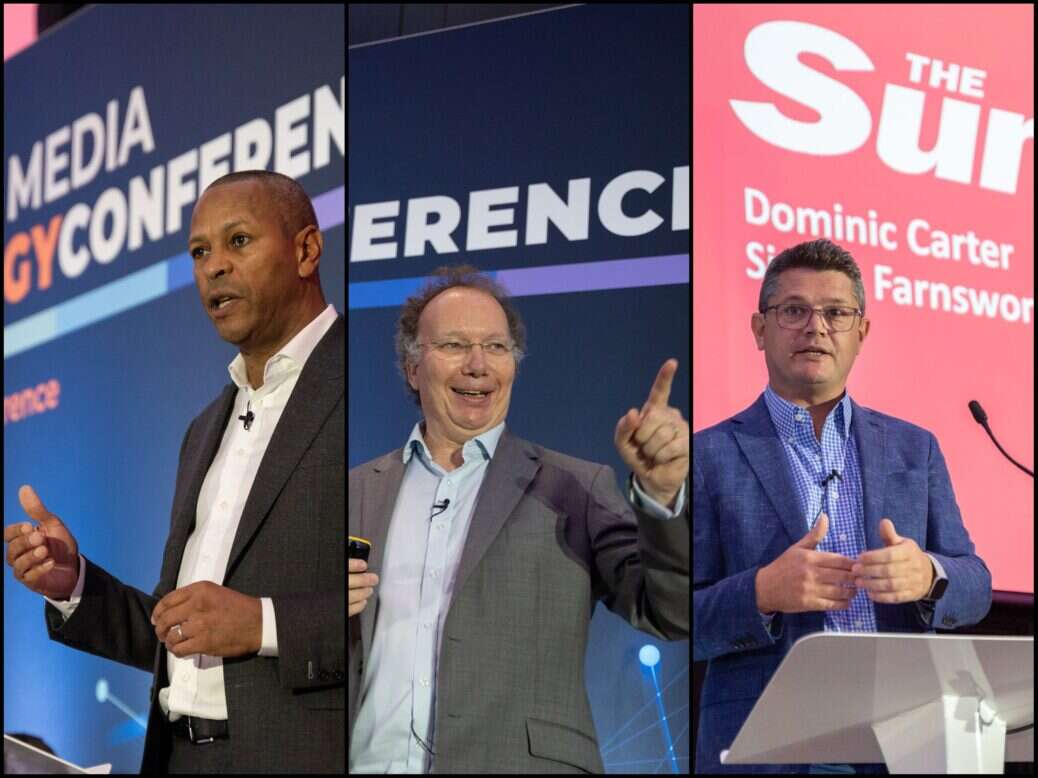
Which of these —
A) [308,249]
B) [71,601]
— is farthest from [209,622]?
[308,249]

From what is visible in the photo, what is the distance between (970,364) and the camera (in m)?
4.09

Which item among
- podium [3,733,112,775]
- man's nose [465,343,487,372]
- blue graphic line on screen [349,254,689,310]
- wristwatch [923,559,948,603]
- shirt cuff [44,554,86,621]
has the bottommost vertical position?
podium [3,733,112,775]

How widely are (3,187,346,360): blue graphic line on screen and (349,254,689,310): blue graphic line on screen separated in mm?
349

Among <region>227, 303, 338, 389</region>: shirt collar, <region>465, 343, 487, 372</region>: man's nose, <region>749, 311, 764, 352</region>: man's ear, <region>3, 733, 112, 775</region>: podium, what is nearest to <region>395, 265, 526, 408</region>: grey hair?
<region>465, 343, 487, 372</region>: man's nose

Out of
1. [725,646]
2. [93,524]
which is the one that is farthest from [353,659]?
[93,524]

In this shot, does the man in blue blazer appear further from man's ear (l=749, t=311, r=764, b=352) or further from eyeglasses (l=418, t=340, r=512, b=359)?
eyeglasses (l=418, t=340, r=512, b=359)

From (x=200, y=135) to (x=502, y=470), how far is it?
66.5 inches

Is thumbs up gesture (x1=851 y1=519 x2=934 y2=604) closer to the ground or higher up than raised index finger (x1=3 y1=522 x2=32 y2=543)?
closer to the ground

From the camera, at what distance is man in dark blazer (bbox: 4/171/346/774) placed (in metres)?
3.69

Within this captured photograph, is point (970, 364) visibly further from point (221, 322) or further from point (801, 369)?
point (221, 322)

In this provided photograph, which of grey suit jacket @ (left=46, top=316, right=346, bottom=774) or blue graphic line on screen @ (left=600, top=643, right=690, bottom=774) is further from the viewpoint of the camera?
grey suit jacket @ (left=46, top=316, right=346, bottom=774)

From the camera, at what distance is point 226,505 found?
387cm

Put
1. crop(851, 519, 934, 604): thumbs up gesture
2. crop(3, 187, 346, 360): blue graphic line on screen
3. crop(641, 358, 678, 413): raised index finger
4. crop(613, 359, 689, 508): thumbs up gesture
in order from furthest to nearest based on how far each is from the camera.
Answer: crop(3, 187, 346, 360): blue graphic line on screen, crop(851, 519, 934, 604): thumbs up gesture, crop(613, 359, 689, 508): thumbs up gesture, crop(641, 358, 678, 413): raised index finger

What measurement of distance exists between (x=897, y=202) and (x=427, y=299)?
140 centimetres
